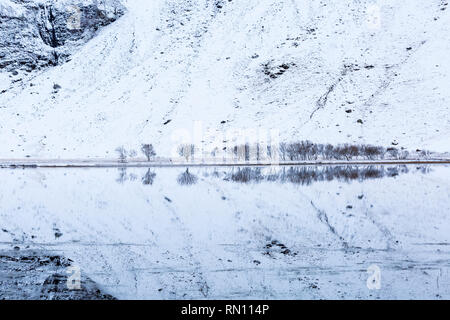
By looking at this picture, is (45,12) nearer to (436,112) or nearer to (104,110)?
(104,110)

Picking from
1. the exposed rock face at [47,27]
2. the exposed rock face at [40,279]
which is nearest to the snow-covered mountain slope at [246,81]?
the exposed rock face at [47,27]

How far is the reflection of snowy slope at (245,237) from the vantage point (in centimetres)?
1033

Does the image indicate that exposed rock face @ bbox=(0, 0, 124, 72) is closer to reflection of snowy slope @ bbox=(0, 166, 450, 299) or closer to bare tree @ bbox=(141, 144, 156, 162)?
bare tree @ bbox=(141, 144, 156, 162)

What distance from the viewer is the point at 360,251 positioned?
12.9m

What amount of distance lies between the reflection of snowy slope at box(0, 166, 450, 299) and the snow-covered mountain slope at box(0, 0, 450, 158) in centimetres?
2701

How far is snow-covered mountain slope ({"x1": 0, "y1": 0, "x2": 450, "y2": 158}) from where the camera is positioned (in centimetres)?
5372

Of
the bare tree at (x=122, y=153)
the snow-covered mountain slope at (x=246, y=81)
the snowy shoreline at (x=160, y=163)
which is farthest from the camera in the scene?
the snow-covered mountain slope at (x=246, y=81)

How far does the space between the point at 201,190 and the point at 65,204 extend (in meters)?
7.69

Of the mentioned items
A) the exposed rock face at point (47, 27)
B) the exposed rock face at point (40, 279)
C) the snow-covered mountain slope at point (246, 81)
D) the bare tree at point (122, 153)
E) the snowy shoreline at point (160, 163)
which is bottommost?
the exposed rock face at point (40, 279)

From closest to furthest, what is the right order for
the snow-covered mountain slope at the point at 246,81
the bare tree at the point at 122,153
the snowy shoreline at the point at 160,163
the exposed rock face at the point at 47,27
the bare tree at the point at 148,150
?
1. the snowy shoreline at the point at 160,163
2. the bare tree at the point at 122,153
3. the bare tree at the point at 148,150
4. the snow-covered mountain slope at the point at 246,81
5. the exposed rock face at the point at 47,27

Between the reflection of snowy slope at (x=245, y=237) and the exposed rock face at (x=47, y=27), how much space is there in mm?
54903

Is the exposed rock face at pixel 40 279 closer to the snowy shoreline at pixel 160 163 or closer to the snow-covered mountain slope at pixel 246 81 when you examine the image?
the snowy shoreline at pixel 160 163

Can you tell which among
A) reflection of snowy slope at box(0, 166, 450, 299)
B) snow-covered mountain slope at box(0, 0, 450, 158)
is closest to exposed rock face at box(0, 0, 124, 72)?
snow-covered mountain slope at box(0, 0, 450, 158)
